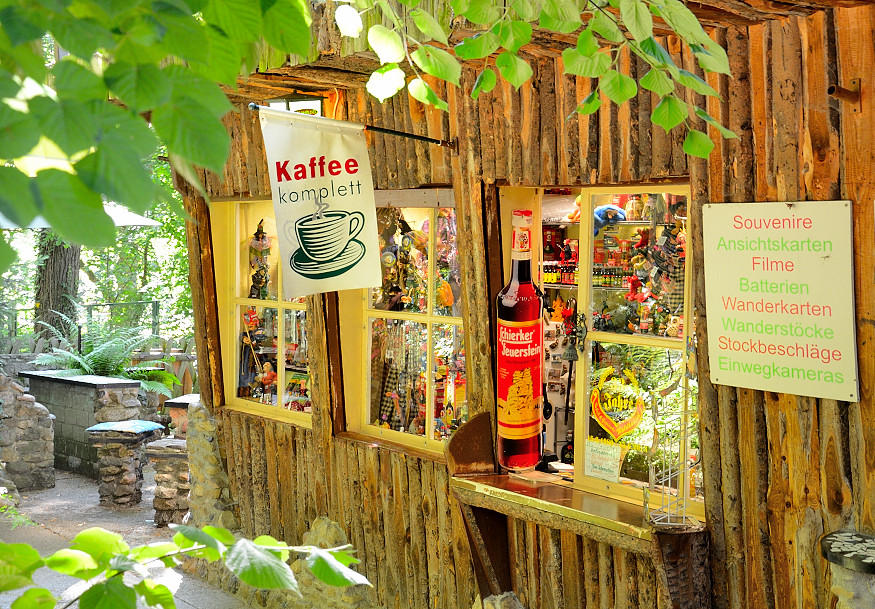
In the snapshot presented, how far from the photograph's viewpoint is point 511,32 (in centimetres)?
234

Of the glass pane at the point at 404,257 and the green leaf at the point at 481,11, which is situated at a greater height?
the green leaf at the point at 481,11

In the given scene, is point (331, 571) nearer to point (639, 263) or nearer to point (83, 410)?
point (639, 263)

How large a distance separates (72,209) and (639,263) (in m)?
3.64

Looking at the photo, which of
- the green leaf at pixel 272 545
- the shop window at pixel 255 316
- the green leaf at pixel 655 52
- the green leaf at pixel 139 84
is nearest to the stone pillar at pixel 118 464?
the shop window at pixel 255 316

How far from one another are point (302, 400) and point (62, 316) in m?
8.08

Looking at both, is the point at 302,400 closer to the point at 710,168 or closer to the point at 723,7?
the point at 710,168

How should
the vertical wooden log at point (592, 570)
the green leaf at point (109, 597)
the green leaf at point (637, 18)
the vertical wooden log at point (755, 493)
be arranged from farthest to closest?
the vertical wooden log at point (592, 570), the vertical wooden log at point (755, 493), the green leaf at point (637, 18), the green leaf at point (109, 597)

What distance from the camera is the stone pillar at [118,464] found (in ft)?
30.4

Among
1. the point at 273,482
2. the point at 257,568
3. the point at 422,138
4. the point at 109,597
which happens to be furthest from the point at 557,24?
the point at 273,482

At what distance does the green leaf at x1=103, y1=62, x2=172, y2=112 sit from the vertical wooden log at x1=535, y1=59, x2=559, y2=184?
11.5ft

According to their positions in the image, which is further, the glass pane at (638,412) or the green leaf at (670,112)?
the glass pane at (638,412)

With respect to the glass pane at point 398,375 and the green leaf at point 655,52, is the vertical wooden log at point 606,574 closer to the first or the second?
the glass pane at point 398,375

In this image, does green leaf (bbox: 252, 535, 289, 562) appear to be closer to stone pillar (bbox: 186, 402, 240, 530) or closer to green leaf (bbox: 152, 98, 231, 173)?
green leaf (bbox: 152, 98, 231, 173)

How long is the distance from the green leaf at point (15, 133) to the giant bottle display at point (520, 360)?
3.71 meters
